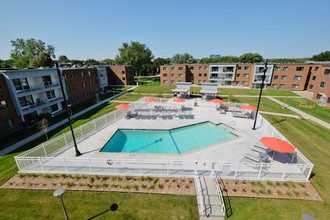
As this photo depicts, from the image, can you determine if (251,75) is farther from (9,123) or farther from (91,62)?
(91,62)

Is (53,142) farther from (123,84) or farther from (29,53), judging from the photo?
(29,53)

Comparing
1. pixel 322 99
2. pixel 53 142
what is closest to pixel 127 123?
pixel 53 142

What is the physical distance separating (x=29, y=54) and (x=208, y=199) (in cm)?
8188

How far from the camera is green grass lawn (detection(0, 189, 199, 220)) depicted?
867 cm

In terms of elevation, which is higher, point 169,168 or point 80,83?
point 80,83

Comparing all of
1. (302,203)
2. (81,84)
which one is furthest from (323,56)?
(81,84)

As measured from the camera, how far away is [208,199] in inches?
365

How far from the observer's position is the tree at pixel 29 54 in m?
55.3

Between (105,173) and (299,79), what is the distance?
185 ft

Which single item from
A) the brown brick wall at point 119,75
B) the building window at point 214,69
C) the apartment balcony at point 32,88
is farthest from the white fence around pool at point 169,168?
the brown brick wall at point 119,75

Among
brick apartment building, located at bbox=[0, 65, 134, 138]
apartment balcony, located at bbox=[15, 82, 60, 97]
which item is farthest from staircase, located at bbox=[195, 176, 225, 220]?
apartment balcony, located at bbox=[15, 82, 60, 97]

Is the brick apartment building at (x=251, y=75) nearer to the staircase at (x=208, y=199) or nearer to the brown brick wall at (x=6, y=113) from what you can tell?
the staircase at (x=208, y=199)

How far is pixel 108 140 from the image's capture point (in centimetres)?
1664

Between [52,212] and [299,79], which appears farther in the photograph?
[299,79]
